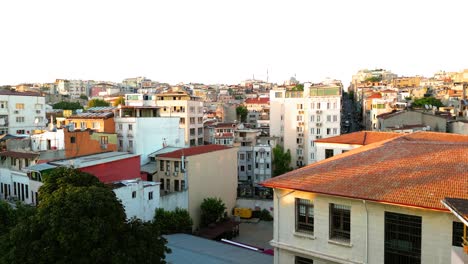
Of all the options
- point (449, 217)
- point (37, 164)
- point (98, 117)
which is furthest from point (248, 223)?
point (449, 217)

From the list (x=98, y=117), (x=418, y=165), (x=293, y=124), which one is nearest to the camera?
(x=418, y=165)

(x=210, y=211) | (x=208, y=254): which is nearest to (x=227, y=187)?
(x=210, y=211)

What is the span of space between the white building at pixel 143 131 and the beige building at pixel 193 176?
160 inches

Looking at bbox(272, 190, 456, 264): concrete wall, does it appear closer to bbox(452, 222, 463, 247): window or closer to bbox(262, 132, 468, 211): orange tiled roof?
bbox(452, 222, 463, 247): window

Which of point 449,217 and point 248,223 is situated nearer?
point 449,217

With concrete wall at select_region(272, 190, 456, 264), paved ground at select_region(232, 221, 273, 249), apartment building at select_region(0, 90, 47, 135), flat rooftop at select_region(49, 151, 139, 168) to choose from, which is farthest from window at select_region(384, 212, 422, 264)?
apartment building at select_region(0, 90, 47, 135)

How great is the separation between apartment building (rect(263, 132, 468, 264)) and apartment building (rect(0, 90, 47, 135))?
137 feet

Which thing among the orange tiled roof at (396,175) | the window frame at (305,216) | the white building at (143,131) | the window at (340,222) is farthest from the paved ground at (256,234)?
the window at (340,222)

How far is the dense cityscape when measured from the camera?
42.8ft

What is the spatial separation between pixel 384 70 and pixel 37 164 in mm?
174334

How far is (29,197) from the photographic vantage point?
28.9 m

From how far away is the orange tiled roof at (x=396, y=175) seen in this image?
12258 millimetres

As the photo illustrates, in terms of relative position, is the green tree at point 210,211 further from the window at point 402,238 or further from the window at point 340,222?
the window at point 402,238

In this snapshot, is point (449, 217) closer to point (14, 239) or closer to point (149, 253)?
point (149, 253)
